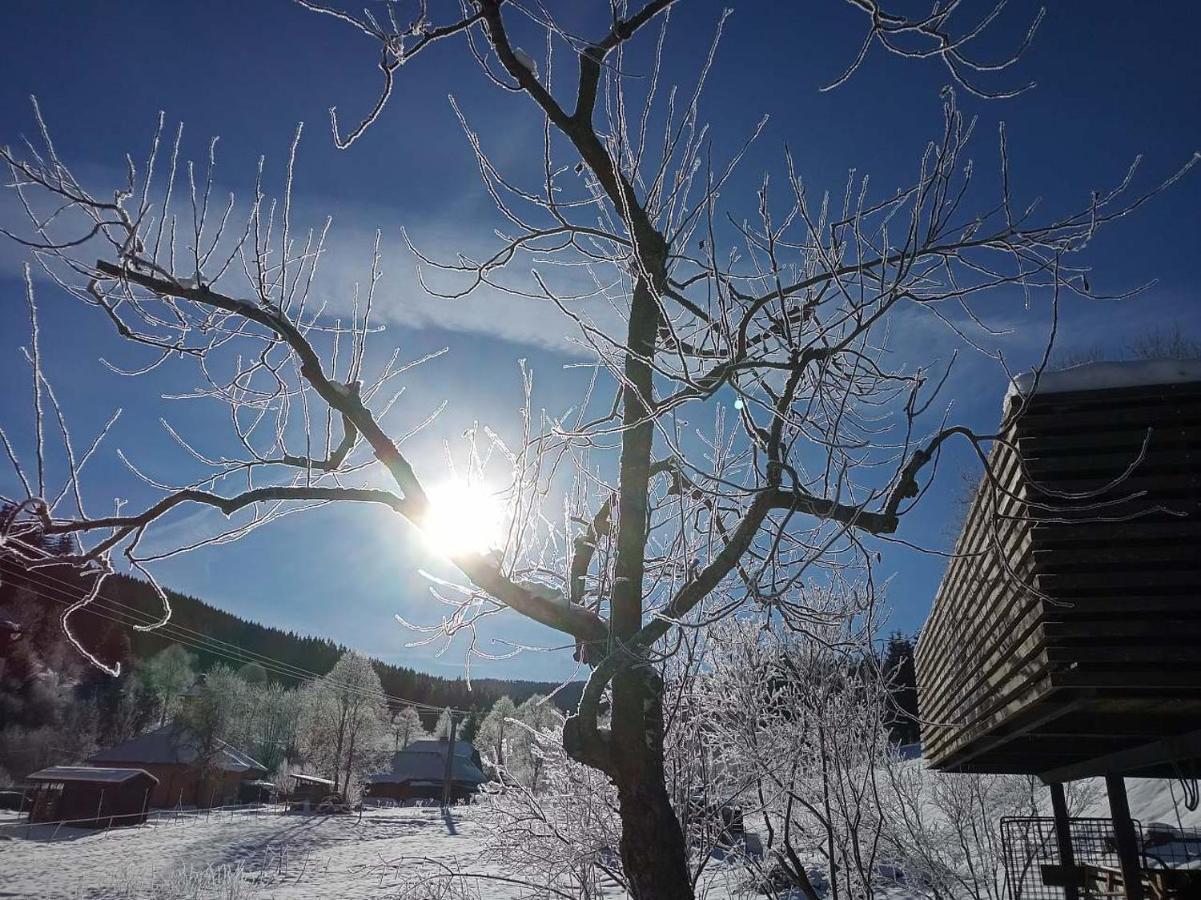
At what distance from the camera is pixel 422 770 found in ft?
183

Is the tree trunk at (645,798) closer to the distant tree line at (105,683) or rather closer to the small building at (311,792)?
the distant tree line at (105,683)

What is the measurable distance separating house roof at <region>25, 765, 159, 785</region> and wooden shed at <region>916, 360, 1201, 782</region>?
36.2 m

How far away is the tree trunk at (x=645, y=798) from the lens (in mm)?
3234

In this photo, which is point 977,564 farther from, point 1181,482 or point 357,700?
point 357,700

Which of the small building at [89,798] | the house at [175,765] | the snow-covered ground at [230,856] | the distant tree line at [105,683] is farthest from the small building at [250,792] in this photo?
the small building at [89,798]

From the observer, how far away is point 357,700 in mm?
54344

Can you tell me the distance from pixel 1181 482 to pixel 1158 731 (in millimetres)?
2278

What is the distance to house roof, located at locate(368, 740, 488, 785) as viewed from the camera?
181 ft

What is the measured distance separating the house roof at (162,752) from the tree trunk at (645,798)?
48.3 m

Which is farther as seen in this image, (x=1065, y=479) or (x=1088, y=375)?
(x=1088, y=375)

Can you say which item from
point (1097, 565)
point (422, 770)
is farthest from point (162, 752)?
point (1097, 565)

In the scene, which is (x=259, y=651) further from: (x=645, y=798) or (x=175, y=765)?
(x=645, y=798)

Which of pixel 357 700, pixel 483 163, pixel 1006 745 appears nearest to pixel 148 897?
pixel 1006 745

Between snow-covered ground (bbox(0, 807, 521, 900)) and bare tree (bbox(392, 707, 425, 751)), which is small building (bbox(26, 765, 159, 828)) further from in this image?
bare tree (bbox(392, 707, 425, 751))
